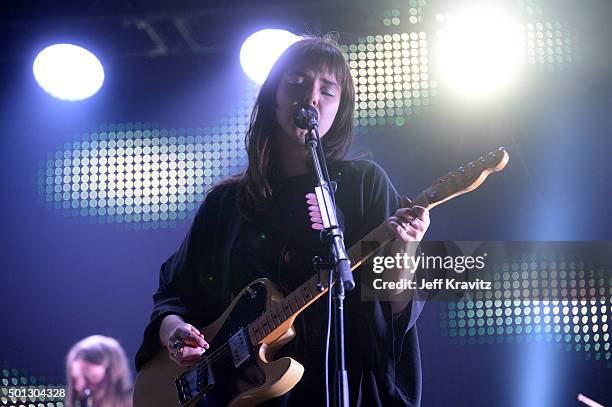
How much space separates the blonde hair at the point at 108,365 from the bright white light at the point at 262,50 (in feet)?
4.95

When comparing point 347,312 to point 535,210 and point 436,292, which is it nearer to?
point 436,292

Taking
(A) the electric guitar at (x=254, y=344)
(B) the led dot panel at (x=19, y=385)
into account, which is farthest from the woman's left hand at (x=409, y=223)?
(B) the led dot panel at (x=19, y=385)

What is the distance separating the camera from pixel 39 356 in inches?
153

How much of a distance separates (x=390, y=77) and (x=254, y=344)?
172 cm

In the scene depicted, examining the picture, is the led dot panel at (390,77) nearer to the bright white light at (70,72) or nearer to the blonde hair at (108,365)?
the bright white light at (70,72)

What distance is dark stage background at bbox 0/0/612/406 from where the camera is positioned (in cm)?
346

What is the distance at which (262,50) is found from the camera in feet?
12.7

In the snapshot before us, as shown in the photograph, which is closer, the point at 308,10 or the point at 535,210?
the point at 535,210

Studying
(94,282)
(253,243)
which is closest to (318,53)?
(253,243)

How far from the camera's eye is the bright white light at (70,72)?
4062mm

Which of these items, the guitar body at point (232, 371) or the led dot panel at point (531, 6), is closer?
the guitar body at point (232, 371)

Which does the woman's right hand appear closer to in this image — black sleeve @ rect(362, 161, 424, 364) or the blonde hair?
black sleeve @ rect(362, 161, 424, 364)

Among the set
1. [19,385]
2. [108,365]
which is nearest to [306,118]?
[108,365]

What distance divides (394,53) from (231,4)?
2.74 ft
